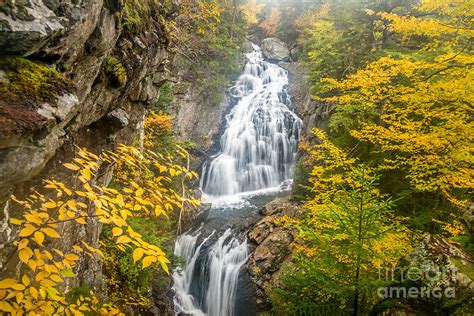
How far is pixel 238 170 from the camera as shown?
17.7m

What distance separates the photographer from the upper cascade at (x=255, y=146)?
57.0ft

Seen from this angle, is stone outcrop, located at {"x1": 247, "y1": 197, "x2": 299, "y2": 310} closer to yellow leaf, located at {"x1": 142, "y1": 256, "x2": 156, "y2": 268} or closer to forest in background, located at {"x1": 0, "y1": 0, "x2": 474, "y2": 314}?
forest in background, located at {"x1": 0, "y1": 0, "x2": 474, "y2": 314}

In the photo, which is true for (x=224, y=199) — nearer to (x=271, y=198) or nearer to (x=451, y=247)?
(x=271, y=198)

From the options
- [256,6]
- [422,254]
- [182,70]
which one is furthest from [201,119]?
[256,6]

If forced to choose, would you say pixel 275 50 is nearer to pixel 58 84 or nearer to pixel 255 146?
pixel 255 146

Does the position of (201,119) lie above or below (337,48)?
below

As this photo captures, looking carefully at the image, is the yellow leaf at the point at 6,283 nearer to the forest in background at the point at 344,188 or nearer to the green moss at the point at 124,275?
the forest in background at the point at 344,188

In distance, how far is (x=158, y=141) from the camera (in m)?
13.3

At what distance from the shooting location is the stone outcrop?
30.1ft

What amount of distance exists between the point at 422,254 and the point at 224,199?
12.6 m

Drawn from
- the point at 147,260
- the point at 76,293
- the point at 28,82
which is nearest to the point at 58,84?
the point at 28,82

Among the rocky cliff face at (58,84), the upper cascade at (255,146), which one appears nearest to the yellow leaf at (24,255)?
the rocky cliff face at (58,84)

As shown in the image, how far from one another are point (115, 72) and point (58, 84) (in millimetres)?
2263

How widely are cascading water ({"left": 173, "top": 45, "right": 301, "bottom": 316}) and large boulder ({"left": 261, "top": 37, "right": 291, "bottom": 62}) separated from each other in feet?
3.51
